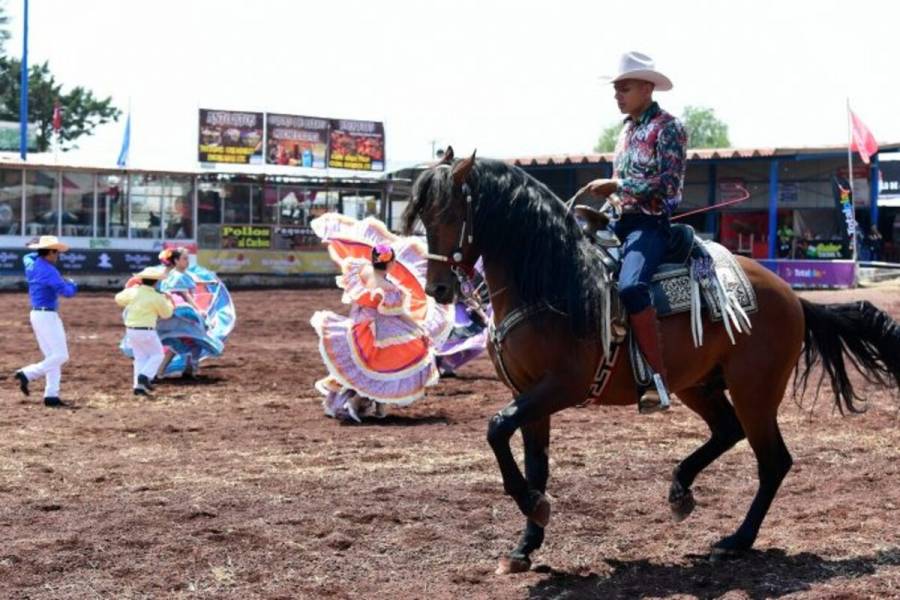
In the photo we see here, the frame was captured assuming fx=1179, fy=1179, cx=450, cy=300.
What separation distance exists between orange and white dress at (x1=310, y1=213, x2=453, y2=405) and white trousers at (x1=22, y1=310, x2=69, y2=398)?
311 cm

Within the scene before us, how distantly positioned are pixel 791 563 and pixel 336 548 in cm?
241

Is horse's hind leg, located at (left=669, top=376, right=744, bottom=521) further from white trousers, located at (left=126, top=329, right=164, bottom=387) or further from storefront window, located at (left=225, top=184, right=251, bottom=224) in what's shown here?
storefront window, located at (left=225, top=184, right=251, bottom=224)

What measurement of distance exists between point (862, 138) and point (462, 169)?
93.6ft

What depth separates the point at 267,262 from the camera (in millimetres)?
36219

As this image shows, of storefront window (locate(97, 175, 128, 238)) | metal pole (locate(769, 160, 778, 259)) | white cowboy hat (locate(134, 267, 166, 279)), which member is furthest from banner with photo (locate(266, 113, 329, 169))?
white cowboy hat (locate(134, 267, 166, 279))

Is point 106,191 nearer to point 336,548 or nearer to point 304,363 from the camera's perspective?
point 304,363

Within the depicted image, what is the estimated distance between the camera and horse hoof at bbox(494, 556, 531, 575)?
19.6 ft

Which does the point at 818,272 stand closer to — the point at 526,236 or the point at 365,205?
the point at 365,205

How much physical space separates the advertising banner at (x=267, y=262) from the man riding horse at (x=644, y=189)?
2964 centimetres

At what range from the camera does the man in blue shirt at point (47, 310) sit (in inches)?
497

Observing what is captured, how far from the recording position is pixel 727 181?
40.5 meters

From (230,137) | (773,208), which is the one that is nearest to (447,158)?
(773,208)

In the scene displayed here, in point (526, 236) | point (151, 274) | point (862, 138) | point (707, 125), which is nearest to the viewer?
point (526, 236)

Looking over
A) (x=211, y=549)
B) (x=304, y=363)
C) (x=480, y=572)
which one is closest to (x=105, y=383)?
(x=304, y=363)
